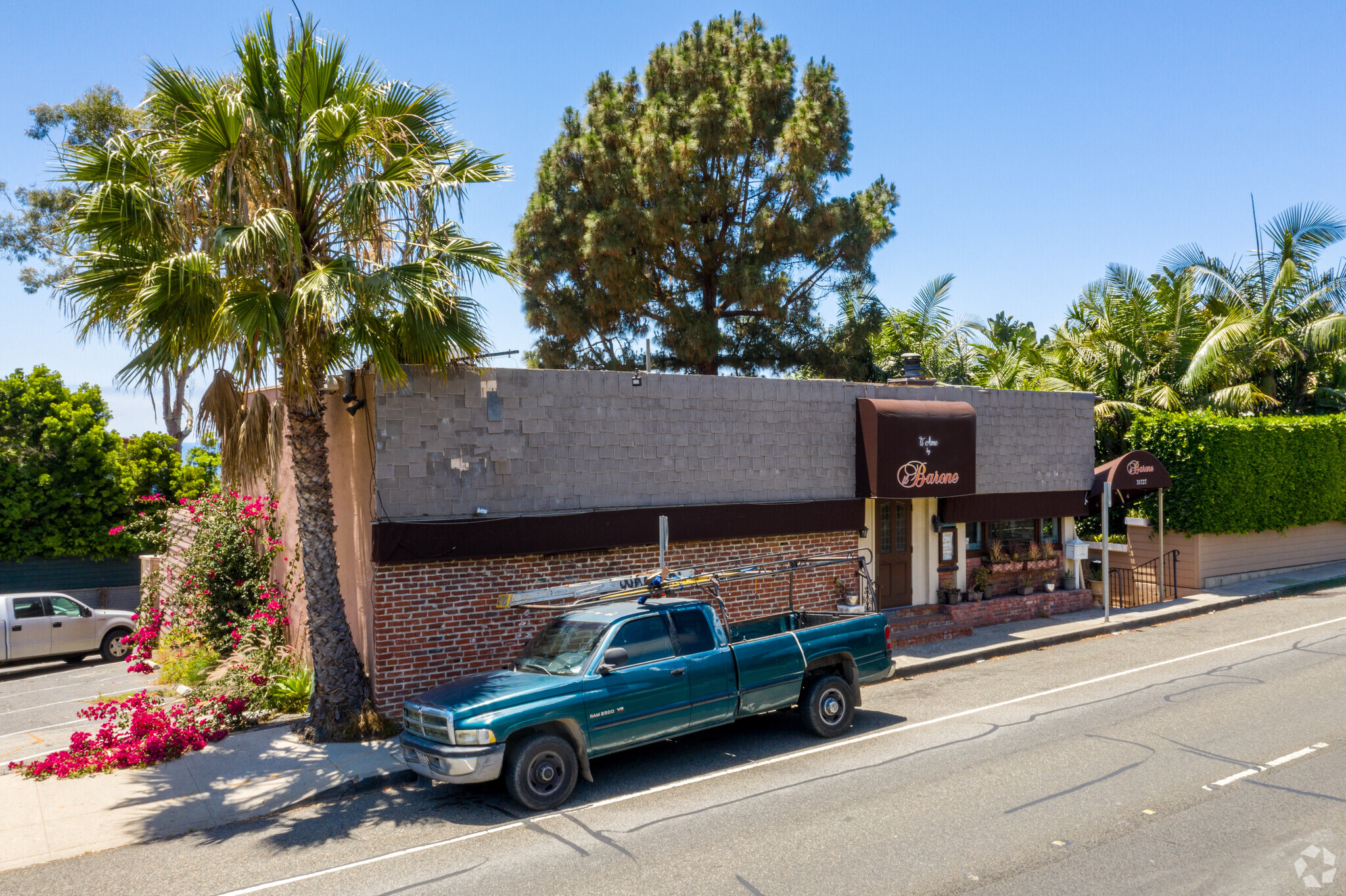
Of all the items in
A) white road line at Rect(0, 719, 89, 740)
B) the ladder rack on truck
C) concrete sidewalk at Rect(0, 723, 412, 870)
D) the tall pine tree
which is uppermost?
the tall pine tree

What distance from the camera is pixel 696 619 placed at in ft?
33.3

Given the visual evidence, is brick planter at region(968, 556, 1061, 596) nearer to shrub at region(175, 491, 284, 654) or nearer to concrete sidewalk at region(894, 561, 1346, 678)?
concrete sidewalk at region(894, 561, 1346, 678)

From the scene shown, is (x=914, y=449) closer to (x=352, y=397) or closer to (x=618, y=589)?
(x=618, y=589)

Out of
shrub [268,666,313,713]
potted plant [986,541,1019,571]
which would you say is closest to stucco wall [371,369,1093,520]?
potted plant [986,541,1019,571]

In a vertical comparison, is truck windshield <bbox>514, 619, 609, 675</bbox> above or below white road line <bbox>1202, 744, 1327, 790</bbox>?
above

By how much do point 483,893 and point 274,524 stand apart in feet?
34.4

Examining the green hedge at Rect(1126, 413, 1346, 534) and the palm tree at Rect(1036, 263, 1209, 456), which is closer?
the green hedge at Rect(1126, 413, 1346, 534)

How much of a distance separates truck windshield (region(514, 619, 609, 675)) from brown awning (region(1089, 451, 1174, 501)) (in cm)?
1428

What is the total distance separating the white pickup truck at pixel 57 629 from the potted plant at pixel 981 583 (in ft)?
56.4

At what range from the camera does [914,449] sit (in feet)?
54.5

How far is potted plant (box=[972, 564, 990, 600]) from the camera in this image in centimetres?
1839

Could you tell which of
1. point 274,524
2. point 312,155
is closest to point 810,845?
point 312,155

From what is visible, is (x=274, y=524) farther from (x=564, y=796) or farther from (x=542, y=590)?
(x=564, y=796)

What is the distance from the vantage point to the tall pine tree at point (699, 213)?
24562 mm
